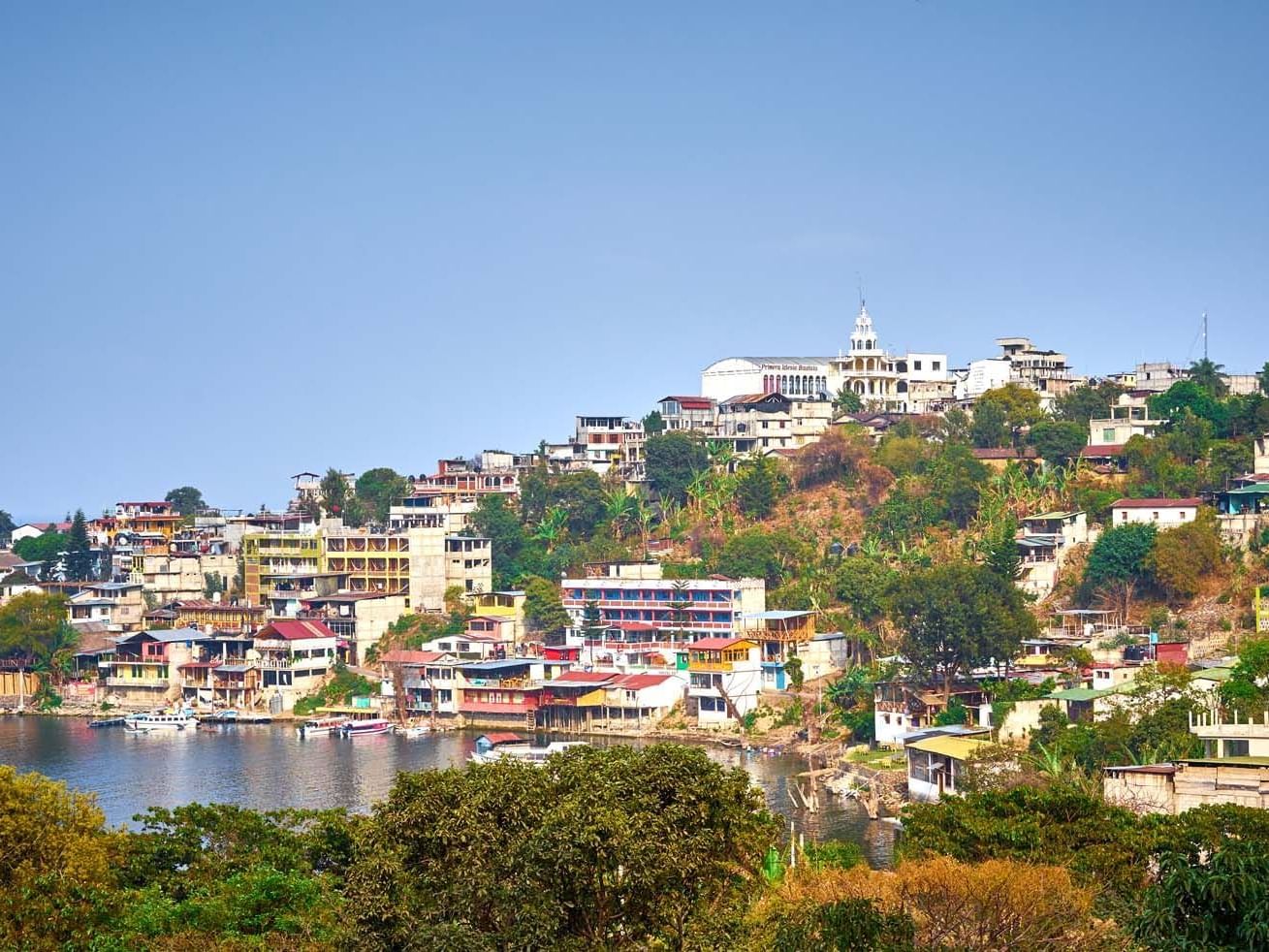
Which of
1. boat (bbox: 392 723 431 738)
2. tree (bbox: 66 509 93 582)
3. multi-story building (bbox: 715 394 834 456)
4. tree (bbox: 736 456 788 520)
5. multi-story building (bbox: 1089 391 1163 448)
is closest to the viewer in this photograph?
boat (bbox: 392 723 431 738)

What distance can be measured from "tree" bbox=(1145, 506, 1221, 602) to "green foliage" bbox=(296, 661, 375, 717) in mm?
19623

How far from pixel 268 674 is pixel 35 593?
10763 millimetres

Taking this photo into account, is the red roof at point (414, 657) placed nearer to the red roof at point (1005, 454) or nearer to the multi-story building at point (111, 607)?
the multi-story building at point (111, 607)

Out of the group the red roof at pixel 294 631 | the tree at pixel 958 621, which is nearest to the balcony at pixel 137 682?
the red roof at pixel 294 631

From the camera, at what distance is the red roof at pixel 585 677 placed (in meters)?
43.9

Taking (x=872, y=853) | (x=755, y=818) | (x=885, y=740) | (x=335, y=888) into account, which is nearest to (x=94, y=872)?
(x=335, y=888)

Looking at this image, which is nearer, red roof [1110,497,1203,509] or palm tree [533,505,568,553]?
red roof [1110,497,1203,509]

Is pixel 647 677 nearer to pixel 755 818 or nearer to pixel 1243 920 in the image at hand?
pixel 755 818

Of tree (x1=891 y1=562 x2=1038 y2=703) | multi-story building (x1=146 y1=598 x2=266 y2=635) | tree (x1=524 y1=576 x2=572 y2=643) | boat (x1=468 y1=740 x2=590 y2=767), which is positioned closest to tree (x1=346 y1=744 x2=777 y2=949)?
tree (x1=891 y1=562 x2=1038 y2=703)

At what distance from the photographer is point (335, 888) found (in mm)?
20016

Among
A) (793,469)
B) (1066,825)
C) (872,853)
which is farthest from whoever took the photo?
(793,469)

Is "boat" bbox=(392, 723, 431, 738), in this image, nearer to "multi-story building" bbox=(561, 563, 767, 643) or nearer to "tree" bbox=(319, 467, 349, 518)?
"multi-story building" bbox=(561, 563, 767, 643)

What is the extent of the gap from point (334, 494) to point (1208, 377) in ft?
90.6

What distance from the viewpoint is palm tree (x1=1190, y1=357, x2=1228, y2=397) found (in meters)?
53.9
